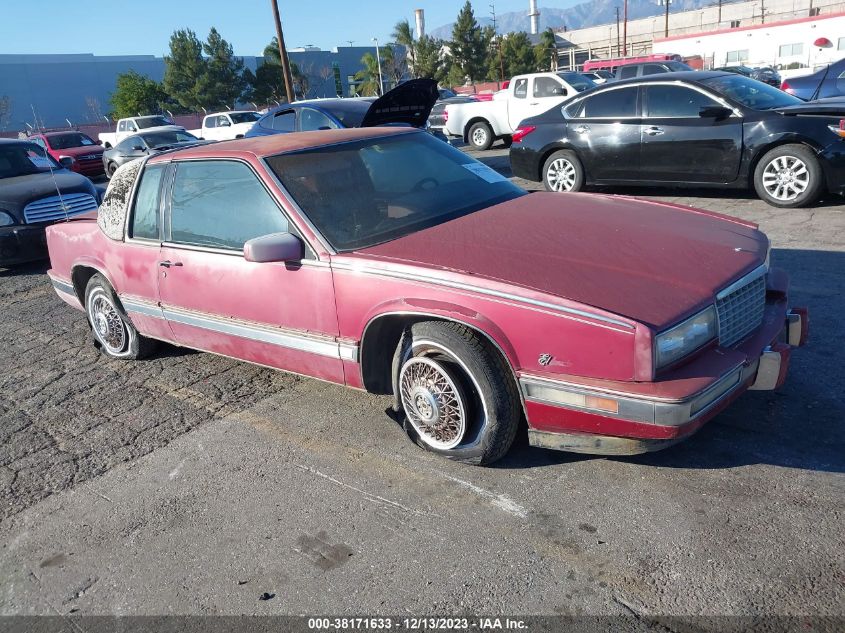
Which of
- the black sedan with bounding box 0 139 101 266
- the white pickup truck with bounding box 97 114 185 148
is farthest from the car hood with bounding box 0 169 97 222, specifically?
the white pickup truck with bounding box 97 114 185 148

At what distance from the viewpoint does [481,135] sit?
52.3 ft

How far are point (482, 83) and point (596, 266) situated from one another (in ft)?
161

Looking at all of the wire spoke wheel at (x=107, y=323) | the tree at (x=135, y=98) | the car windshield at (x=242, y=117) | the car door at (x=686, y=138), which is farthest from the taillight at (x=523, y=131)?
the tree at (x=135, y=98)

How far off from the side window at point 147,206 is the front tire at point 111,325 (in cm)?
70

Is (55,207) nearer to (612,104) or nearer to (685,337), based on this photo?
(612,104)

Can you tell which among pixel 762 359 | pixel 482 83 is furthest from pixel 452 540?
pixel 482 83

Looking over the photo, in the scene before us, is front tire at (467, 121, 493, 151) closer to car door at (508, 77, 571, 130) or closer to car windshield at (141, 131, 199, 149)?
car door at (508, 77, 571, 130)

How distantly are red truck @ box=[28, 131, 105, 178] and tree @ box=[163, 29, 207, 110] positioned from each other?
26303 millimetres

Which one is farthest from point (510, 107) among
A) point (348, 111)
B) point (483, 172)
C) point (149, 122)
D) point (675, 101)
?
point (149, 122)

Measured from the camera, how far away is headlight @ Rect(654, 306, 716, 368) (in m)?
2.63

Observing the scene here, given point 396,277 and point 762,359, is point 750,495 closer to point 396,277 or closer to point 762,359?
point 762,359

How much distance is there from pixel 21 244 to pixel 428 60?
44306mm

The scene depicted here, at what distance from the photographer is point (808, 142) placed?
6.94 m

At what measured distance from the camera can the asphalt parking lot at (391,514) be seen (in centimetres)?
245
